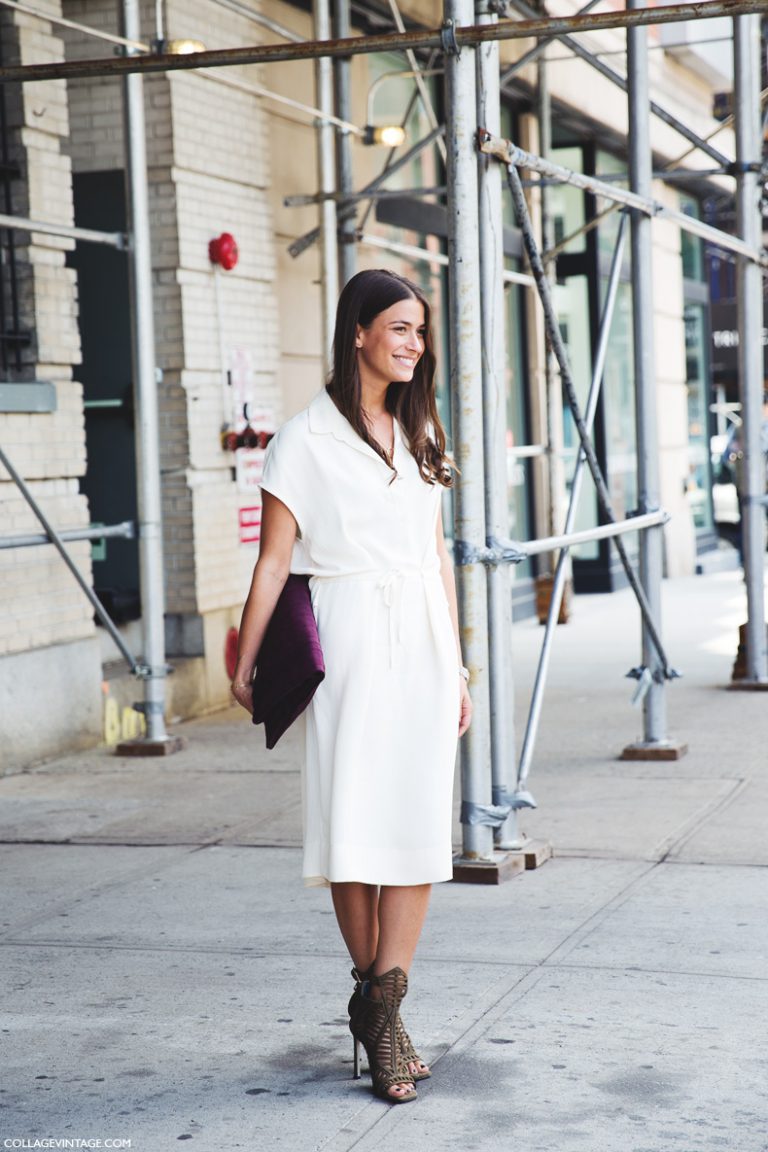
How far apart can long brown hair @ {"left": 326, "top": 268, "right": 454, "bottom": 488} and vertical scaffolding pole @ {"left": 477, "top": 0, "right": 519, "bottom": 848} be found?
1.75 m

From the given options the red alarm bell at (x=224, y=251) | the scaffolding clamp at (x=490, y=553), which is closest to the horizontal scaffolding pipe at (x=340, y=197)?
the red alarm bell at (x=224, y=251)

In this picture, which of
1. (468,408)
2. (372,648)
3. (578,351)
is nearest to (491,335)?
(468,408)

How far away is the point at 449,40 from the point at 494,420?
4.18ft

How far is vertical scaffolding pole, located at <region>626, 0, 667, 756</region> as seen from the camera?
7.98 metres

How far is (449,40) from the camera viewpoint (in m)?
5.56

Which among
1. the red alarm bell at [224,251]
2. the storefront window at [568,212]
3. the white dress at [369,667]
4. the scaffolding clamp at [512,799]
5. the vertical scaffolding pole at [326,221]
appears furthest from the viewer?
the storefront window at [568,212]

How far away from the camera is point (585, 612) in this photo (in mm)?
15453

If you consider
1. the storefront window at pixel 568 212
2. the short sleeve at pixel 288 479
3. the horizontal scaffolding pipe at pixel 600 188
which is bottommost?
the short sleeve at pixel 288 479

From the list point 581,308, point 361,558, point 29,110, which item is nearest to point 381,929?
point 361,558

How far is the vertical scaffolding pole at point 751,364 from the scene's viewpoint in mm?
10105

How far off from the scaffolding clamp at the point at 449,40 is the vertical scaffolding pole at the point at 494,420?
23 cm

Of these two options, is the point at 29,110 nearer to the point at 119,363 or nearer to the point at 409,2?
the point at 119,363

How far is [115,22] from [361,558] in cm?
703

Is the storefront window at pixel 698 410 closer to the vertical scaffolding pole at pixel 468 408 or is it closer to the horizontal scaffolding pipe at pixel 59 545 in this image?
the horizontal scaffolding pipe at pixel 59 545
